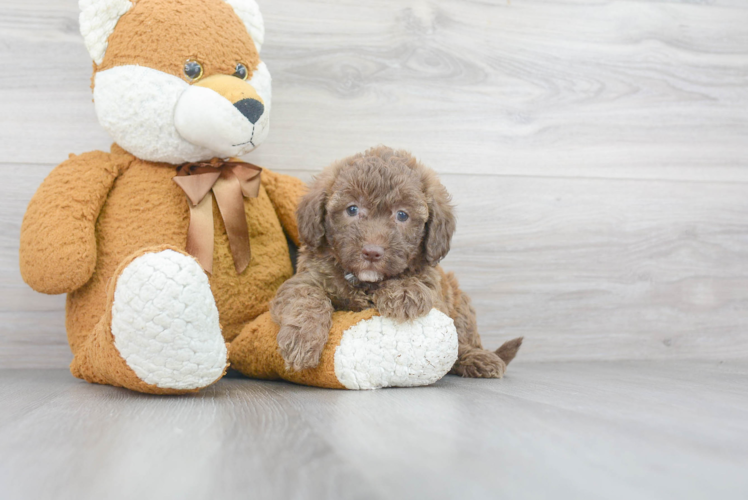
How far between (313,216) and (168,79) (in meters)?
0.39

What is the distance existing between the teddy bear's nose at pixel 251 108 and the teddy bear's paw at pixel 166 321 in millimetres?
377

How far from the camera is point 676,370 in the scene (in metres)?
1.56

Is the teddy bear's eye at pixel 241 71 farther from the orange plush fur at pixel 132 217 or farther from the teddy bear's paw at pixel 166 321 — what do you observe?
the teddy bear's paw at pixel 166 321

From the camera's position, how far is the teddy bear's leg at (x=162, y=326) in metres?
0.89

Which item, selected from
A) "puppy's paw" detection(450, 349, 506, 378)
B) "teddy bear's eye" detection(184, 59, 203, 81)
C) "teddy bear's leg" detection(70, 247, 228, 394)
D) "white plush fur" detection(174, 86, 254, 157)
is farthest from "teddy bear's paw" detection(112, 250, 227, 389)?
"puppy's paw" detection(450, 349, 506, 378)

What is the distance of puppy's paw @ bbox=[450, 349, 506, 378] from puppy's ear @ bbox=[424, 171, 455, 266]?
264 mm

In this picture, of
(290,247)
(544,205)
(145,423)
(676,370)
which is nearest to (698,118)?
(544,205)

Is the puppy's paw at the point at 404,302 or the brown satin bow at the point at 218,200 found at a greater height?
the brown satin bow at the point at 218,200

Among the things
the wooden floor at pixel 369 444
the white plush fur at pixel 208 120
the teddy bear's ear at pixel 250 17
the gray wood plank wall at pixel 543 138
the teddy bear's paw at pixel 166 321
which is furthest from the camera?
the gray wood plank wall at pixel 543 138

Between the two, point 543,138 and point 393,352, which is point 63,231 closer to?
point 393,352

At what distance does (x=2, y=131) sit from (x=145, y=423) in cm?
102

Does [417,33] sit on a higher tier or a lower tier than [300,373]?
higher

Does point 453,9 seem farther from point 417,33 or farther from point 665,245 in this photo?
point 665,245

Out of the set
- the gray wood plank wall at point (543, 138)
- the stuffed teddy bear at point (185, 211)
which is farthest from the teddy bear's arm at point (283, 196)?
the gray wood plank wall at point (543, 138)
